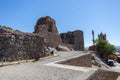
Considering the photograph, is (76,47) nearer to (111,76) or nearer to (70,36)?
(70,36)

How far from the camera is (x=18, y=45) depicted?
43.0ft

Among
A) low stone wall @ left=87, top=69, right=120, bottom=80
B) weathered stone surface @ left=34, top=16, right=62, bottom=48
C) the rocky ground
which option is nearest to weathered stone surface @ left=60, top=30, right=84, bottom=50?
weathered stone surface @ left=34, top=16, right=62, bottom=48

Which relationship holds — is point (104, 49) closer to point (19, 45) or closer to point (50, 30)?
point (50, 30)

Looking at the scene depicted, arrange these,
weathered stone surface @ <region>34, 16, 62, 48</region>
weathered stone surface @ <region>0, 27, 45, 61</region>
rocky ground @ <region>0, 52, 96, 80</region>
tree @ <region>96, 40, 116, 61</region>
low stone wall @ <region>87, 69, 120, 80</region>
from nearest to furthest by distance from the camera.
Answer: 1. rocky ground @ <region>0, 52, 96, 80</region>
2. low stone wall @ <region>87, 69, 120, 80</region>
3. weathered stone surface @ <region>0, 27, 45, 61</region>
4. weathered stone surface @ <region>34, 16, 62, 48</region>
5. tree @ <region>96, 40, 116, 61</region>

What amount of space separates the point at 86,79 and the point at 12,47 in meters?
7.49

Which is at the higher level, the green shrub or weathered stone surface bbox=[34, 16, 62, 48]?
weathered stone surface bbox=[34, 16, 62, 48]

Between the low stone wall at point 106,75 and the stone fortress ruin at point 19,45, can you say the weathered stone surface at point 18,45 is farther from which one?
the low stone wall at point 106,75

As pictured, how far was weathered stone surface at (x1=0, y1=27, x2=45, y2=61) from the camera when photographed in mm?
11906

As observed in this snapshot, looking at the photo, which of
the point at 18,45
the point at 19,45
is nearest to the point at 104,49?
the point at 19,45

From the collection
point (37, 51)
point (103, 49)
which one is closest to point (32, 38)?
point (37, 51)

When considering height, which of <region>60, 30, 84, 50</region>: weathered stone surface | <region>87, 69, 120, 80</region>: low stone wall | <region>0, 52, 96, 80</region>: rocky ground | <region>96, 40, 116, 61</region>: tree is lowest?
<region>87, 69, 120, 80</region>: low stone wall

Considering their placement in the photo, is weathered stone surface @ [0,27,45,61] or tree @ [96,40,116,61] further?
tree @ [96,40,116,61]

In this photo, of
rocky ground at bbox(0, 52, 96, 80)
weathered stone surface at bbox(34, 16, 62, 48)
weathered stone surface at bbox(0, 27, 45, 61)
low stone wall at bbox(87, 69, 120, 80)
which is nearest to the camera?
rocky ground at bbox(0, 52, 96, 80)

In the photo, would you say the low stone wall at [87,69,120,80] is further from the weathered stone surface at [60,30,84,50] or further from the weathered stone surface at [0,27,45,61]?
the weathered stone surface at [60,30,84,50]
